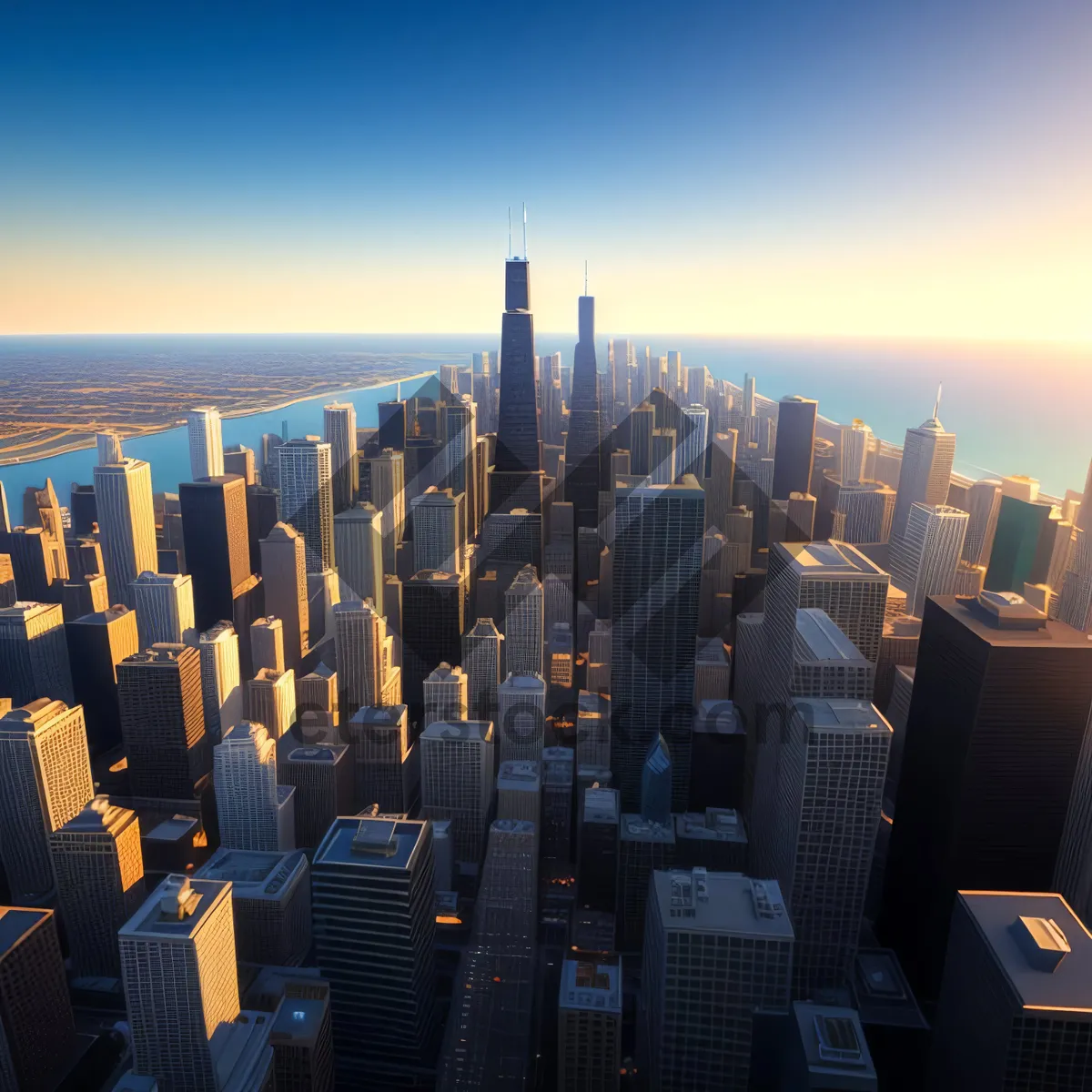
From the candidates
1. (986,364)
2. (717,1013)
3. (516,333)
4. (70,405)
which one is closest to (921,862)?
(717,1013)

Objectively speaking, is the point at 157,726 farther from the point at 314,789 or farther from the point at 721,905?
the point at 721,905

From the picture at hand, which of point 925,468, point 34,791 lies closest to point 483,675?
point 34,791

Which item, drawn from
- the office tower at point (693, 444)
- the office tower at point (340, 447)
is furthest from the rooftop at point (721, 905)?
the office tower at point (340, 447)

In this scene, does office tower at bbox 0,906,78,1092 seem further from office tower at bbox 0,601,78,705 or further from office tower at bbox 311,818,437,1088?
office tower at bbox 0,601,78,705

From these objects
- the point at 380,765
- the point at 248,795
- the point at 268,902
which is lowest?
the point at 380,765

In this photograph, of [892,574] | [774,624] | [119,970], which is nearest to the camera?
[119,970]

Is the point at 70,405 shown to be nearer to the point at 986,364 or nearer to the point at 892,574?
the point at 986,364

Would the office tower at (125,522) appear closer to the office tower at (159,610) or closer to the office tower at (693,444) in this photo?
the office tower at (159,610)
